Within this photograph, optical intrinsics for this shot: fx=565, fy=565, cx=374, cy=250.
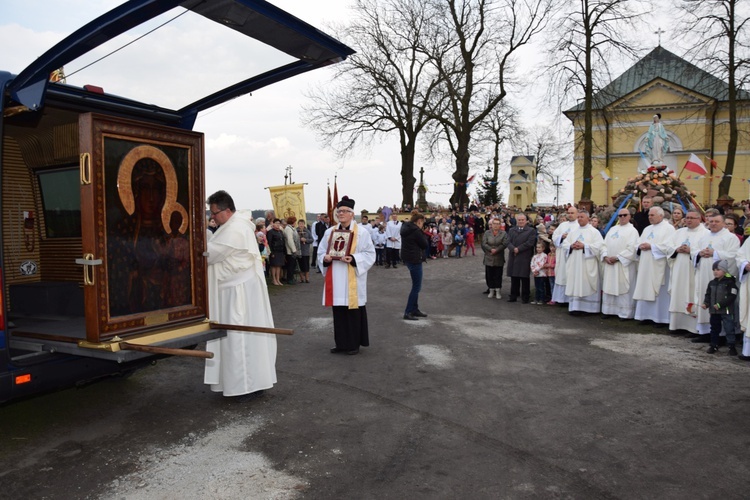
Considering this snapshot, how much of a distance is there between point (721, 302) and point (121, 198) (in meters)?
7.19

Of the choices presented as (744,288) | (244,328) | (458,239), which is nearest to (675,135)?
(458,239)

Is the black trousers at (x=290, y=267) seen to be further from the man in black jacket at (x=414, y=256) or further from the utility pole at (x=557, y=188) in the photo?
the utility pole at (x=557, y=188)

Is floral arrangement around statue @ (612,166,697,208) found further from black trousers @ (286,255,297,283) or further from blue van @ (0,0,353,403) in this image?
blue van @ (0,0,353,403)

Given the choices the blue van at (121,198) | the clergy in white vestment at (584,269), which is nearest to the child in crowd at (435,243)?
the clergy in white vestment at (584,269)

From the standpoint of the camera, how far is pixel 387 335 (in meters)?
8.82

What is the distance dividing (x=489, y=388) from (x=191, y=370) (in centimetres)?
351

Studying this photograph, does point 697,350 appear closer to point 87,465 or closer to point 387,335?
point 387,335

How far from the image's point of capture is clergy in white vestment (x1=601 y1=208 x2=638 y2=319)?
33.6 ft

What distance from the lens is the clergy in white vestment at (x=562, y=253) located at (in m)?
11.4

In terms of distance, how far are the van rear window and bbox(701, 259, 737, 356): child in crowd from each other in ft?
25.9

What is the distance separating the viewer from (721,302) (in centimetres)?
733

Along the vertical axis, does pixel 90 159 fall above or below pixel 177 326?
above

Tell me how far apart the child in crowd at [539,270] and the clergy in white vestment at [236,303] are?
7.66m

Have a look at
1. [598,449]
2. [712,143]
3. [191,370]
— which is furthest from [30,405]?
[712,143]
